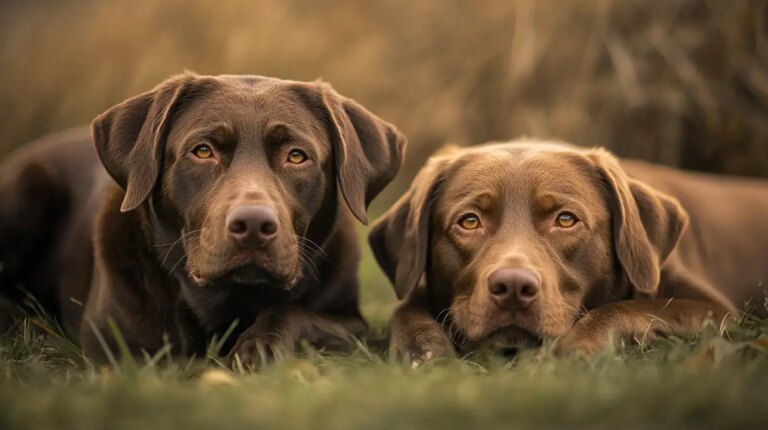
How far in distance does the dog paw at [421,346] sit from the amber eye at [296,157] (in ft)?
2.91

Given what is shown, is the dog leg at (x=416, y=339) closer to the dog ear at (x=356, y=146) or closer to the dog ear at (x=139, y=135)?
the dog ear at (x=356, y=146)

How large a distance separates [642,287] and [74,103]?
8.13m

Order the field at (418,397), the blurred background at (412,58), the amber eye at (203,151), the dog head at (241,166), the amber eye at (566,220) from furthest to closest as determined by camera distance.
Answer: the blurred background at (412,58) < the amber eye at (566,220) < the amber eye at (203,151) < the dog head at (241,166) < the field at (418,397)

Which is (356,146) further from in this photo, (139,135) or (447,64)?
(447,64)

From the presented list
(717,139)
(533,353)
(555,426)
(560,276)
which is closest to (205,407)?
(555,426)

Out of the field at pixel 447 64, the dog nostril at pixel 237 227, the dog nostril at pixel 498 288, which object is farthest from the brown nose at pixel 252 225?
the field at pixel 447 64

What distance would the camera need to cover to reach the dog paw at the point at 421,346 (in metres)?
4.21

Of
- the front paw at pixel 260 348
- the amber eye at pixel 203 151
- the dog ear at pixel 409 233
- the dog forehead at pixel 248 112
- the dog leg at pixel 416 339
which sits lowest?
the dog leg at pixel 416 339

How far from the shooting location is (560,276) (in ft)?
14.5

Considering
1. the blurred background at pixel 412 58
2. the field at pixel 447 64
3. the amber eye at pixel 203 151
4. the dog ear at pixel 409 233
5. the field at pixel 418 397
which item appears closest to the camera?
the field at pixel 418 397

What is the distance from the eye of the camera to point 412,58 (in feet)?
36.5

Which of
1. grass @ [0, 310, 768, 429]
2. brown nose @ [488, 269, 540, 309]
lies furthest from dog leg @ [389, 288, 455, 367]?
grass @ [0, 310, 768, 429]

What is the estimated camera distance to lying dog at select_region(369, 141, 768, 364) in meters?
4.22

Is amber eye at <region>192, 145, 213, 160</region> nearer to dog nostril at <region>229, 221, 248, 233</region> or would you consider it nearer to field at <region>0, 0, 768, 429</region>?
dog nostril at <region>229, 221, 248, 233</region>
